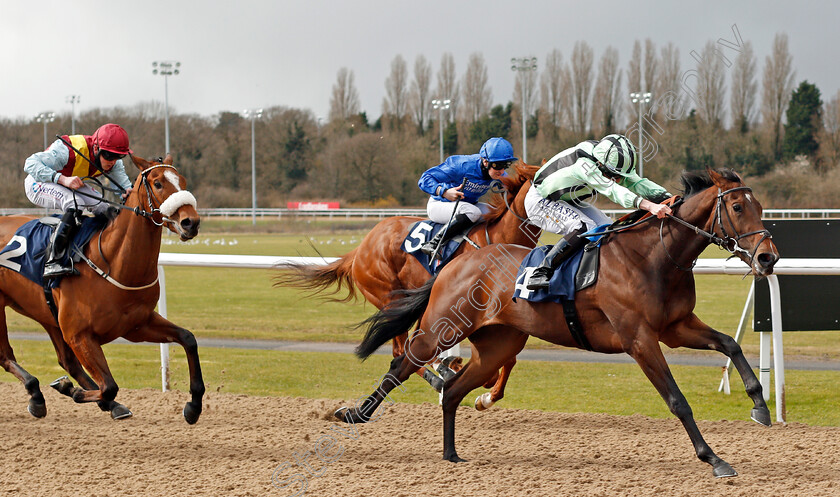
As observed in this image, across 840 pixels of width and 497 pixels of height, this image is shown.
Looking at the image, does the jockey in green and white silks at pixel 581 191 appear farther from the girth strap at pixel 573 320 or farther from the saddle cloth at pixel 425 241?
the saddle cloth at pixel 425 241

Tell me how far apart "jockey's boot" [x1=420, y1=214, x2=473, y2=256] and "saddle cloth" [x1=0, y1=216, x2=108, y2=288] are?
2.04 metres

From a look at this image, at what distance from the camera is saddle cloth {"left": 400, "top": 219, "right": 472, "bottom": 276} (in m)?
5.26

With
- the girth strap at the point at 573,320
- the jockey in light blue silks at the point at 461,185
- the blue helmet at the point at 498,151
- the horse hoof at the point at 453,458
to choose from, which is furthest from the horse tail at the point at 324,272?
the girth strap at the point at 573,320

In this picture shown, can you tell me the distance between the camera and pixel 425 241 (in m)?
5.43

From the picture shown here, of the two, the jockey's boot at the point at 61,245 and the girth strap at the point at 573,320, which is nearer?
the girth strap at the point at 573,320

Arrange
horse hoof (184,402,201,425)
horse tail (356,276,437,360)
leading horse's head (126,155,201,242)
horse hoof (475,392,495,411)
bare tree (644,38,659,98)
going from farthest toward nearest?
bare tree (644,38,659,98) → horse hoof (475,392,495,411) → horse hoof (184,402,201,425) → horse tail (356,276,437,360) → leading horse's head (126,155,201,242)

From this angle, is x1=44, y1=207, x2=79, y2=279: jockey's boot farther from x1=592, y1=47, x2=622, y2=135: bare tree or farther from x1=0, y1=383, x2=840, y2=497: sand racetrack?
x1=592, y1=47, x2=622, y2=135: bare tree

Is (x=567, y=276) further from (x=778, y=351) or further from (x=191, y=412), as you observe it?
(x=191, y=412)

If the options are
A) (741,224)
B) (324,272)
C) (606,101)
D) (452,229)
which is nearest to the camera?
(741,224)

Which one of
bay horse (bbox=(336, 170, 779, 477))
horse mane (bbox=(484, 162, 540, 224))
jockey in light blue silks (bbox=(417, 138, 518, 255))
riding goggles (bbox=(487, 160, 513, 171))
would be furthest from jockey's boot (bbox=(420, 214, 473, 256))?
bay horse (bbox=(336, 170, 779, 477))

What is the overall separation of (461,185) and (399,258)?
27.7 inches

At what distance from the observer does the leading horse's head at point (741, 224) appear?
10.9 feet

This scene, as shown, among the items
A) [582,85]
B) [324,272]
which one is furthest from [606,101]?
[324,272]

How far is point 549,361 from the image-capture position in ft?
24.5
